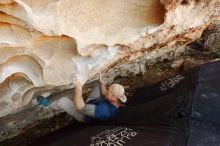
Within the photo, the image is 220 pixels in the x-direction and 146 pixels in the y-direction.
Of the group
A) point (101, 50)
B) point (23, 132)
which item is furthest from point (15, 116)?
point (101, 50)

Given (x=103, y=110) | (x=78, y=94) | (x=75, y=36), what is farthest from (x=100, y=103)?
(x=75, y=36)

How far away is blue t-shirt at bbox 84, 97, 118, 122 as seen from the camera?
287 centimetres

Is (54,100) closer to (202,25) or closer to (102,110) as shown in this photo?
(102,110)

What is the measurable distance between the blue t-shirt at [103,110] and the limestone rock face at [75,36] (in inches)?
8.2

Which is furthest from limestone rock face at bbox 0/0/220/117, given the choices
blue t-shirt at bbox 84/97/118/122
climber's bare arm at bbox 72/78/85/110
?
blue t-shirt at bbox 84/97/118/122

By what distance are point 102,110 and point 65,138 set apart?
30 centimetres

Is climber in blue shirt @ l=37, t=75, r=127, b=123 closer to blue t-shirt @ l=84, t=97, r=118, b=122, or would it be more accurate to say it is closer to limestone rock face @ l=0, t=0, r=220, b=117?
blue t-shirt @ l=84, t=97, r=118, b=122

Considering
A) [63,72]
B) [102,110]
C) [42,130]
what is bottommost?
[42,130]

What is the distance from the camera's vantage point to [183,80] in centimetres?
314

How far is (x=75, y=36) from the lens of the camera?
2602 millimetres

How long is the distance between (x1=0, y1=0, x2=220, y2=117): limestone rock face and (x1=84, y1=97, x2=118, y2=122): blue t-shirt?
0.21 metres

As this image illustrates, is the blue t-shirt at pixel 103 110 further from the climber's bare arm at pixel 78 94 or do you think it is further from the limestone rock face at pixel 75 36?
the limestone rock face at pixel 75 36

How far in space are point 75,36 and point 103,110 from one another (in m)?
0.56

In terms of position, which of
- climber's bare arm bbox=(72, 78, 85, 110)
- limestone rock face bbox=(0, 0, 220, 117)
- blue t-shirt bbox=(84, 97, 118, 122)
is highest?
limestone rock face bbox=(0, 0, 220, 117)
